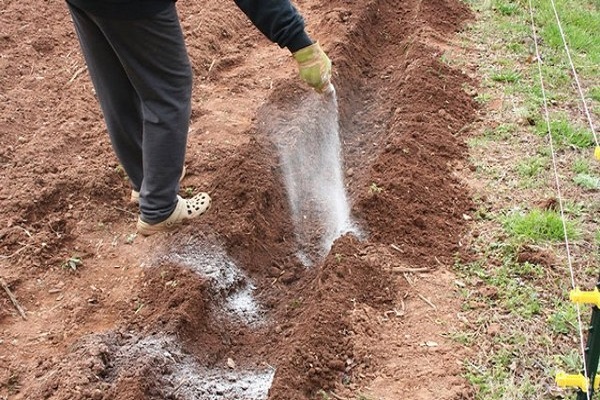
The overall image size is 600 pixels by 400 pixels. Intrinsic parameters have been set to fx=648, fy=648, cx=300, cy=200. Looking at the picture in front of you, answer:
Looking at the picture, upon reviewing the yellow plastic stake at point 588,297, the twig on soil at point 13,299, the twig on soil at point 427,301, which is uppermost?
the yellow plastic stake at point 588,297

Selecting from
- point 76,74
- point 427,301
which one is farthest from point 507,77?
point 76,74

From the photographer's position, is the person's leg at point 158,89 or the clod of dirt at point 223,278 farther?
the clod of dirt at point 223,278

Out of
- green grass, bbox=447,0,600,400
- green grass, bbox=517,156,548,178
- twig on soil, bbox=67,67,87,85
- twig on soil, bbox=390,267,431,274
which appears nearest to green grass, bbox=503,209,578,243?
green grass, bbox=447,0,600,400

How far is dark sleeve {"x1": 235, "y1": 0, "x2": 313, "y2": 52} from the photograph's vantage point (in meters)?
2.86

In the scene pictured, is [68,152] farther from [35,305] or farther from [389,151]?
[389,151]

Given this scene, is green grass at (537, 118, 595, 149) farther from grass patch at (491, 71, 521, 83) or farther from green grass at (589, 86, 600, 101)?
grass patch at (491, 71, 521, 83)

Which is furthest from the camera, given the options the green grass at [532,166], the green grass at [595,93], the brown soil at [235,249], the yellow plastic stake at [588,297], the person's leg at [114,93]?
the green grass at [595,93]

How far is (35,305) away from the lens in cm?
326

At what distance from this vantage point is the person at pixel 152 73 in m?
2.81

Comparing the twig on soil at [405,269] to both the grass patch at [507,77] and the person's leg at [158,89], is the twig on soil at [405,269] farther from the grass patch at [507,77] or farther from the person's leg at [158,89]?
the grass patch at [507,77]

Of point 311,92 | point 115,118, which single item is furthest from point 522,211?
point 115,118

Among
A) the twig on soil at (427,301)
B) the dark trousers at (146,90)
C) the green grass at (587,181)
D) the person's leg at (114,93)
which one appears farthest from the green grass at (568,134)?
the person's leg at (114,93)

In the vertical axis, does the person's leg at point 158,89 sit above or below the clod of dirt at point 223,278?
above

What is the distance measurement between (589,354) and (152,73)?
84.6 inches
